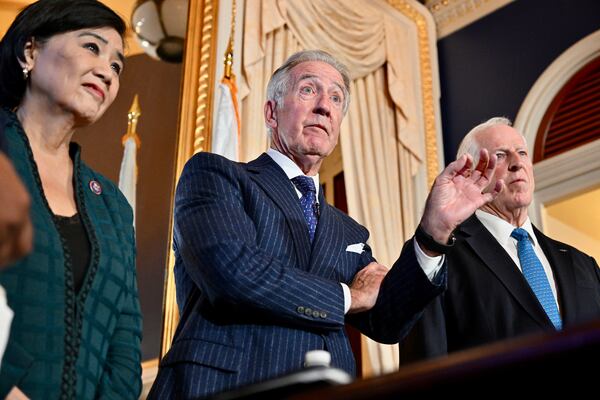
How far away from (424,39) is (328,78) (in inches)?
146

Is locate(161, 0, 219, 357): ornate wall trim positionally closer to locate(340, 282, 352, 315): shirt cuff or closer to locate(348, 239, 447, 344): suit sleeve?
locate(348, 239, 447, 344): suit sleeve

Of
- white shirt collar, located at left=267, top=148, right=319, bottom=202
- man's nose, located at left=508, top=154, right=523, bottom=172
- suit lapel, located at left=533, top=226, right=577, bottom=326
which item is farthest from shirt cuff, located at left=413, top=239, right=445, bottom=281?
man's nose, located at left=508, top=154, right=523, bottom=172

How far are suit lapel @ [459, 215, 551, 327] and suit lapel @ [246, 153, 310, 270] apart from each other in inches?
30.3

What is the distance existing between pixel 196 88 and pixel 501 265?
219 centimetres

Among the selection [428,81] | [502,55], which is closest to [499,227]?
[502,55]

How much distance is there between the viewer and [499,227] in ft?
9.05

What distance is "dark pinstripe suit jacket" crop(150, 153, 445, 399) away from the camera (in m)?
1.74

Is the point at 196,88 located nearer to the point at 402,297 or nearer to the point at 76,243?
the point at 402,297

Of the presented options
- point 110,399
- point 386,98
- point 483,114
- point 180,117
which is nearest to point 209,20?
point 180,117

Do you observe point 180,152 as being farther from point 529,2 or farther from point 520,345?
point 520,345

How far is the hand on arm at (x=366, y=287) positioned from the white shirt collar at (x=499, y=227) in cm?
80

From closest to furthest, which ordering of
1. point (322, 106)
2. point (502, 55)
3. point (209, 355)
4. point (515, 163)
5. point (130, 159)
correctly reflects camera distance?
point (209, 355) < point (322, 106) < point (515, 163) < point (130, 159) < point (502, 55)

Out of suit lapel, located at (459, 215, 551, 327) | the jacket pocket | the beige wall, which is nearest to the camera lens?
the jacket pocket

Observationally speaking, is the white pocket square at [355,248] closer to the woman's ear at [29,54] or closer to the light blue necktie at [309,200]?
the light blue necktie at [309,200]
